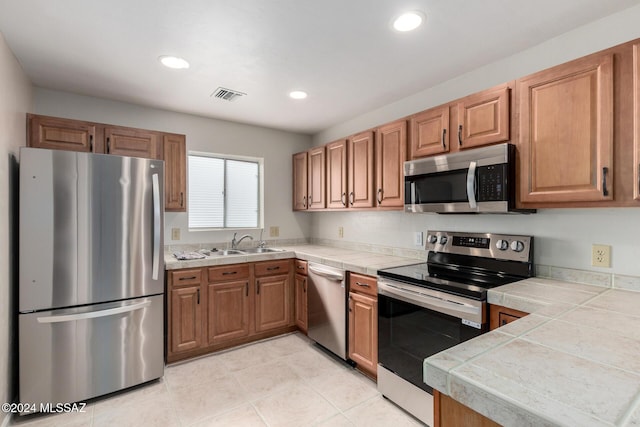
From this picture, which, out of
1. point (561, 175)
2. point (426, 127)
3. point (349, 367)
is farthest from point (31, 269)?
point (561, 175)

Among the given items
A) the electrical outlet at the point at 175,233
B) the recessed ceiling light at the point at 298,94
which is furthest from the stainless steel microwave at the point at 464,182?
the electrical outlet at the point at 175,233

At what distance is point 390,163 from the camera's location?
2711 mm

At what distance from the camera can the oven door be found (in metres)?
1.75

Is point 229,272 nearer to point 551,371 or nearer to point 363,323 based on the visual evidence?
point 363,323

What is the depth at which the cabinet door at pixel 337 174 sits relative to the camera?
322 centimetres

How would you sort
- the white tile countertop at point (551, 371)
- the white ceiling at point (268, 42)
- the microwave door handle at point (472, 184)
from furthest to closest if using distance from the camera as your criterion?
1. the microwave door handle at point (472, 184)
2. the white ceiling at point (268, 42)
3. the white tile countertop at point (551, 371)

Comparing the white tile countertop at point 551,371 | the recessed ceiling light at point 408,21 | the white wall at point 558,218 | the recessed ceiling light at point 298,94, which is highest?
the recessed ceiling light at point 298,94

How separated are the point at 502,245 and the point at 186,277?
255cm

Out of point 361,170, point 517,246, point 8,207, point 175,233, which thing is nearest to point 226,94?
point 361,170

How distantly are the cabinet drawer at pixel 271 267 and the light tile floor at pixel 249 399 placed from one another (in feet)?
2.62

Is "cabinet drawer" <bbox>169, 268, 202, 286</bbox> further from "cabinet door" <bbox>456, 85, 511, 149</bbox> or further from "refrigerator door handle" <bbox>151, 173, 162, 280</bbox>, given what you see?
"cabinet door" <bbox>456, 85, 511, 149</bbox>

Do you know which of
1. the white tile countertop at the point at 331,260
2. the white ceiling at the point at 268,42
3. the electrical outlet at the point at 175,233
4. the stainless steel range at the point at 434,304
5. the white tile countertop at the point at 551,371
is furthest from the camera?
the electrical outlet at the point at 175,233

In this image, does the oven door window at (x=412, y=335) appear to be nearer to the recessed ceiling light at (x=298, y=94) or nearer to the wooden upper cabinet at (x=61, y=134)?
the recessed ceiling light at (x=298, y=94)

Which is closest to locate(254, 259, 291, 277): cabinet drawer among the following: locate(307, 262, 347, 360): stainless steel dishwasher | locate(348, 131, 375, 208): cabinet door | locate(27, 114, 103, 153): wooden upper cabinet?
locate(307, 262, 347, 360): stainless steel dishwasher
